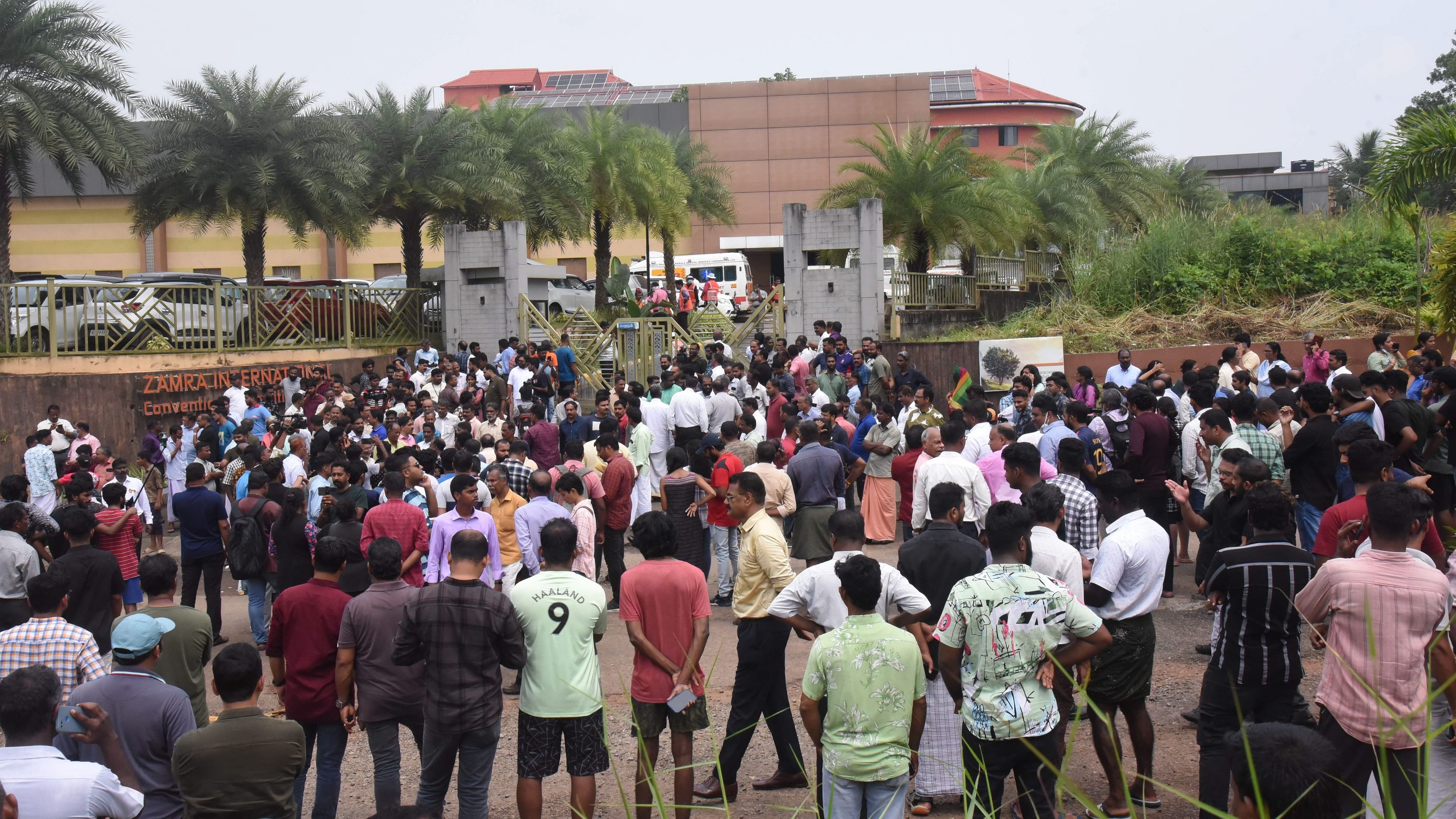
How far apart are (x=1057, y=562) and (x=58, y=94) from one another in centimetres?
2067

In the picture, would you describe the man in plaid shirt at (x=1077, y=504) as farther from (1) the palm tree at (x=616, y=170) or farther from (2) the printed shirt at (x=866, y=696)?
(1) the palm tree at (x=616, y=170)

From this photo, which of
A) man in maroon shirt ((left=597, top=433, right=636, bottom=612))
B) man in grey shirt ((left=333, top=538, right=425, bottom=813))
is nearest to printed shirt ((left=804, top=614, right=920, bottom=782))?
man in grey shirt ((left=333, top=538, right=425, bottom=813))

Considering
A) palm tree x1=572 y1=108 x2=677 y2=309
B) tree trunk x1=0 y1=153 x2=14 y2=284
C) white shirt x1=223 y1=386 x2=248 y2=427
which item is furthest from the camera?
palm tree x1=572 y1=108 x2=677 y2=309

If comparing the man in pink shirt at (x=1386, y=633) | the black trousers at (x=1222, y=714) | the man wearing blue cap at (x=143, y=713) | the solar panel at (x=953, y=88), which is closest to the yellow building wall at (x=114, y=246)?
the solar panel at (x=953, y=88)

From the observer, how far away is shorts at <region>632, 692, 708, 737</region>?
19.2 ft

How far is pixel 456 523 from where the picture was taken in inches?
299

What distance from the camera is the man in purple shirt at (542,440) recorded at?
39.9ft

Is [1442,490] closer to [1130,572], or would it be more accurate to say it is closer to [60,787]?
[1130,572]

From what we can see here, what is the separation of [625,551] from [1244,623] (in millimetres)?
9022

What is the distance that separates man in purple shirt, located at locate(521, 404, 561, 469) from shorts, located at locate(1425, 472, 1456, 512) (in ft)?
26.5

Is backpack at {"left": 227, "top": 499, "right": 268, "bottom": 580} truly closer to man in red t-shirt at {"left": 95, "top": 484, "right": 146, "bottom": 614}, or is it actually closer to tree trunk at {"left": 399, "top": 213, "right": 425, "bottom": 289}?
man in red t-shirt at {"left": 95, "top": 484, "right": 146, "bottom": 614}

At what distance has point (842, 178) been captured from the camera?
45.8m

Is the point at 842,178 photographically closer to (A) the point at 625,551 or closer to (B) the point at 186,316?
(B) the point at 186,316

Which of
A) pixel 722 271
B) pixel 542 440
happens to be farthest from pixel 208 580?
pixel 722 271
